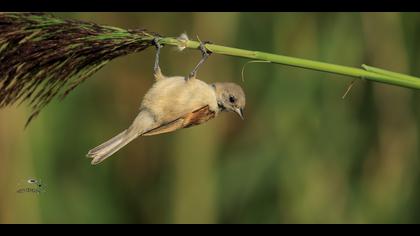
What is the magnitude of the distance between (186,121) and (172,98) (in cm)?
Result: 14

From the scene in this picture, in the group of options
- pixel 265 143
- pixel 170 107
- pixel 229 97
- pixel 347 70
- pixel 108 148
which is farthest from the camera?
pixel 265 143

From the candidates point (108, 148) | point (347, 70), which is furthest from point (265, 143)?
point (347, 70)

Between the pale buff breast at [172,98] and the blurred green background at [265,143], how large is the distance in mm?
738

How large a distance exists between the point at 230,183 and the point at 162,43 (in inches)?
88.0

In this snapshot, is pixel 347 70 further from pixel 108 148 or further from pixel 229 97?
pixel 229 97

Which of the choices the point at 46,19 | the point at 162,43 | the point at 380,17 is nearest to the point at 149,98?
the point at 162,43

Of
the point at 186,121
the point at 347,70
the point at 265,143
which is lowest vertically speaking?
the point at 347,70

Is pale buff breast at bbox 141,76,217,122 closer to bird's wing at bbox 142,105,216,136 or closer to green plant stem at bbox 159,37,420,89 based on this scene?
bird's wing at bbox 142,105,216,136

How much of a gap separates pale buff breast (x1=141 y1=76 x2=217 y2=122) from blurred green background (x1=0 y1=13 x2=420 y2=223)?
74 centimetres

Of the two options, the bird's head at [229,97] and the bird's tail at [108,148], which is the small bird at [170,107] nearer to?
the bird's tail at [108,148]

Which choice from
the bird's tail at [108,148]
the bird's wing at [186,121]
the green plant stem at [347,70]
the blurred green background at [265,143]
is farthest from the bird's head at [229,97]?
the green plant stem at [347,70]

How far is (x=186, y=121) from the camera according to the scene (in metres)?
3.29

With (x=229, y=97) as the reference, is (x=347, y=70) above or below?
below

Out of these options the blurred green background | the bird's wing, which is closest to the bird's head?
the bird's wing
